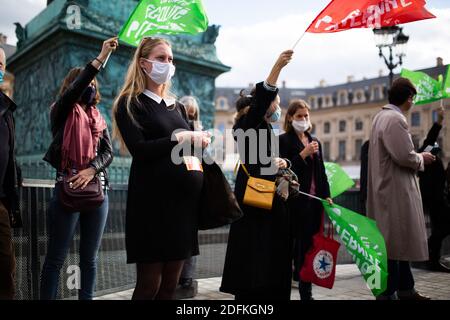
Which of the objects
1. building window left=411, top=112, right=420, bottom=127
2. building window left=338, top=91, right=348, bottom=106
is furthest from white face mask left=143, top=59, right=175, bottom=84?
building window left=338, top=91, right=348, bottom=106

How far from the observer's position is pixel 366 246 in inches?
165

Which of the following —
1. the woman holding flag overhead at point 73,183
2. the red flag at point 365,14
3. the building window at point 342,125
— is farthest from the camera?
the building window at point 342,125

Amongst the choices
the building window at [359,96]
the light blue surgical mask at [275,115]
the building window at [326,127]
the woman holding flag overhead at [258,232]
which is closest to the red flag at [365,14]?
the light blue surgical mask at [275,115]

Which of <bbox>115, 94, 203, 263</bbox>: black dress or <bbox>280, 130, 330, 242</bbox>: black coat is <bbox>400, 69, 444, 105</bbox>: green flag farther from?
<bbox>115, 94, 203, 263</bbox>: black dress

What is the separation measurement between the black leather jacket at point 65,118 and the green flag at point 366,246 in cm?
207

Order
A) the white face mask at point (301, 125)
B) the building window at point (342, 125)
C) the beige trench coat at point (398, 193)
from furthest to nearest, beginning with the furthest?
the building window at point (342, 125)
the white face mask at point (301, 125)
the beige trench coat at point (398, 193)

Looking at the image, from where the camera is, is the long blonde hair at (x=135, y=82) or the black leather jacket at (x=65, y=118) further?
the black leather jacket at (x=65, y=118)

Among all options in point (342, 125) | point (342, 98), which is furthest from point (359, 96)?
point (342, 125)

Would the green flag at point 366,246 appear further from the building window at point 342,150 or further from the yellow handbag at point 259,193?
the building window at point 342,150

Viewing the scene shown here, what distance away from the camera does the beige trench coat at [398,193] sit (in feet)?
15.2

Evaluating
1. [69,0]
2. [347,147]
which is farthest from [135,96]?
[347,147]

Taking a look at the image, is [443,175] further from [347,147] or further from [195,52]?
[347,147]
